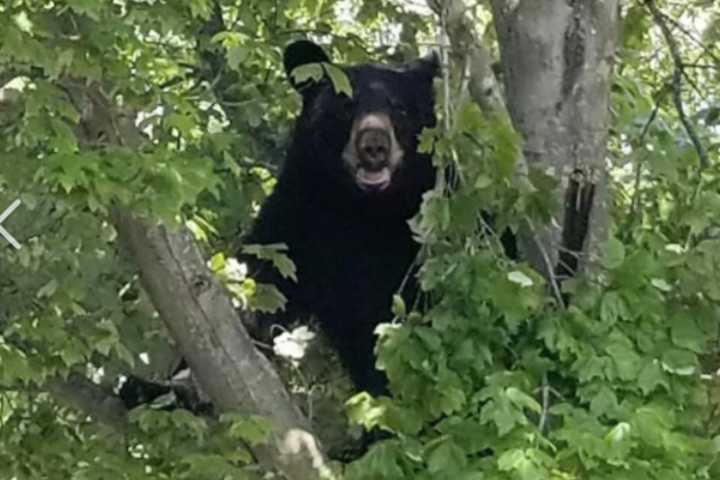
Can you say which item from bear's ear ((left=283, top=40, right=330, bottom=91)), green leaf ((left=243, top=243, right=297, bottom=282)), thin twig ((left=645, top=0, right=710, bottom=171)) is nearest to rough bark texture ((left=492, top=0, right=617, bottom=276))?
thin twig ((left=645, top=0, right=710, bottom=171))

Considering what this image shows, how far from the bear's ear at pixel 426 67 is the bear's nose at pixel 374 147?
0.38 meters

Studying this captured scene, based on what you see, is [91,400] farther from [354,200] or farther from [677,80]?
[677,80]

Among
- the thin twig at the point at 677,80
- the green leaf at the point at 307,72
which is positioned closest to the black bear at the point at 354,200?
the thin twig at the point at 677,80

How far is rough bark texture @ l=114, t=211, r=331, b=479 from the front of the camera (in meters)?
4.23

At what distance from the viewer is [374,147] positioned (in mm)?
5797

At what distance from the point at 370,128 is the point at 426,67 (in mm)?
436

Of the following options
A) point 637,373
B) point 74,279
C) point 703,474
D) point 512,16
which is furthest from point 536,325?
point 74,279

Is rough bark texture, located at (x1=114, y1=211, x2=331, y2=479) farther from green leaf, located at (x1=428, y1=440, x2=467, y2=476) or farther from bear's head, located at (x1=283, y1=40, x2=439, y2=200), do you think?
bear's head, located at (x1=283, y1=40, x2=439, y2=200)

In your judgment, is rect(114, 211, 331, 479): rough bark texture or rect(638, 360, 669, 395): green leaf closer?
rect(638, 360, 669, 395): green leaf

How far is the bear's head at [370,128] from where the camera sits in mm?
5812

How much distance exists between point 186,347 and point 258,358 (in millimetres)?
195

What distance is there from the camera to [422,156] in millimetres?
5855

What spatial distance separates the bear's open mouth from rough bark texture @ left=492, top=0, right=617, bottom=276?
3.71 feet

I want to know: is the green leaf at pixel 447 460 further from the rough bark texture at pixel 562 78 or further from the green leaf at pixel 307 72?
the green leaf at pixel 307 72
